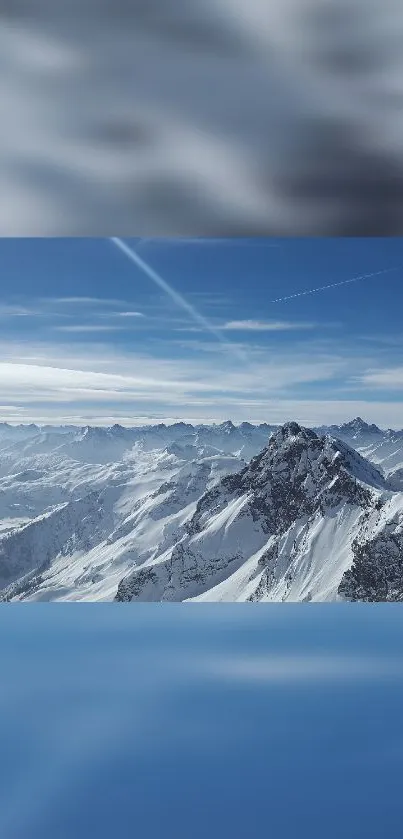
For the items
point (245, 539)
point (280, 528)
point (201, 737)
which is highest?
point (201, 737)

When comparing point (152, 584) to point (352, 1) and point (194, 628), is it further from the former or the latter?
point (352, 1)

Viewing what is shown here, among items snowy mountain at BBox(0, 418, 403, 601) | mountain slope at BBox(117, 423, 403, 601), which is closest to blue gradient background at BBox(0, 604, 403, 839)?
snowy mountain at BBox(0, 418, 403, 601)

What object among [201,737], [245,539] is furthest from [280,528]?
[201,737]

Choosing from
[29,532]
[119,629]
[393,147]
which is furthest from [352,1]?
[29,532]

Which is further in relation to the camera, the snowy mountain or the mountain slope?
the mountain slope

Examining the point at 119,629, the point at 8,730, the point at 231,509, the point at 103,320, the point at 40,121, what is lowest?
the point at 231,509

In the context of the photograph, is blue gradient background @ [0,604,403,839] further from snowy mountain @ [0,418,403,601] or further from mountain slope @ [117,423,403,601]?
mountain slope @ [117,423,403,601]

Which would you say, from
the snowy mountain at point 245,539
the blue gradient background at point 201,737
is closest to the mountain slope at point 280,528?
the snowy mountain at point 245,539

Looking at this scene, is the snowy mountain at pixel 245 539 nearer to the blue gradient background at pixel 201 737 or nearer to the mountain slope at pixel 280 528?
the mountain slope at pixel 280 528

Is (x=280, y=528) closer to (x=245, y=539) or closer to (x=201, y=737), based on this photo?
(x=245, y=539)
